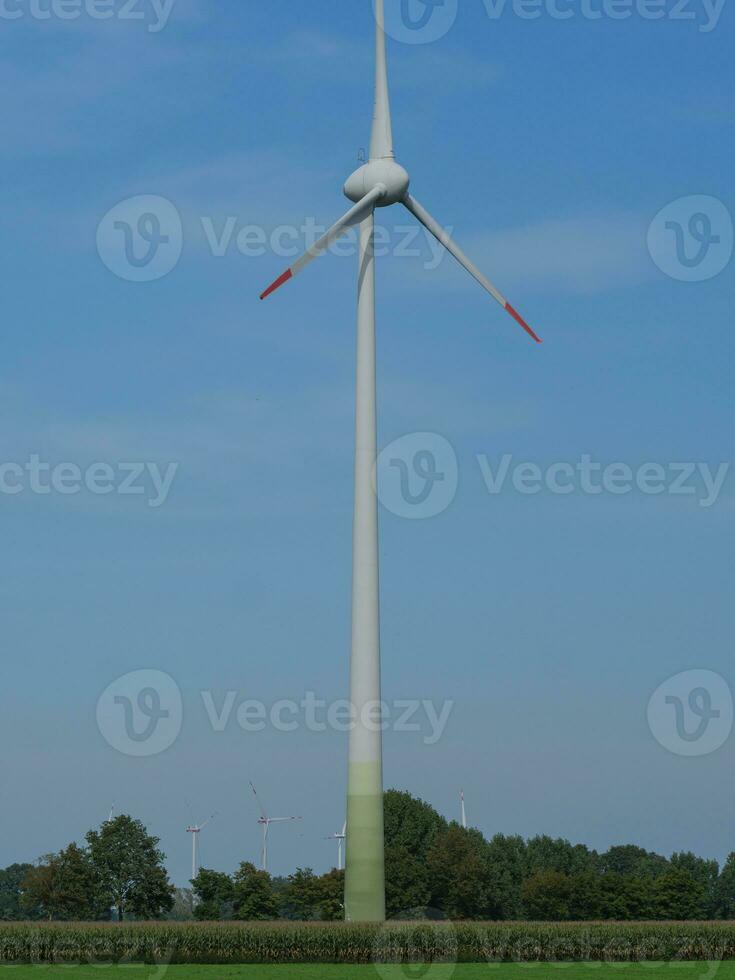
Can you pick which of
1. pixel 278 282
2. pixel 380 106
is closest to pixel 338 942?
pixel 278 282

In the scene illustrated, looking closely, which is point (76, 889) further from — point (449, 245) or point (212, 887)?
point (449, 245)

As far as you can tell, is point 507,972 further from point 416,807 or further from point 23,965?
point 416,807

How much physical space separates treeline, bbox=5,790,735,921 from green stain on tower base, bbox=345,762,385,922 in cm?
6339

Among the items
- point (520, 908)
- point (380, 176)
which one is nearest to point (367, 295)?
point (380, 176)

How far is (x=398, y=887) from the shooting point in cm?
16462

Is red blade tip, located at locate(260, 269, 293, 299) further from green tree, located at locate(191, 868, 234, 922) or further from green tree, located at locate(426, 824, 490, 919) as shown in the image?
green tree, located at locate(426, 824, 490, 919)

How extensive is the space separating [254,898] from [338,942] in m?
71.3

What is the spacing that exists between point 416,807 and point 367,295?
125 m

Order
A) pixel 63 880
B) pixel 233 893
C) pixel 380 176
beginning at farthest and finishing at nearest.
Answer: pixel 233 893
pixel 63 880
pixel 380 176

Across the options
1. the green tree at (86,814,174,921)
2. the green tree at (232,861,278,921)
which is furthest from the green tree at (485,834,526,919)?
the green tree at (86,814,174,921)

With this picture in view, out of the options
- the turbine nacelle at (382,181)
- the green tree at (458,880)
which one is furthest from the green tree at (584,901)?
the turbine nacelle at (382,181)

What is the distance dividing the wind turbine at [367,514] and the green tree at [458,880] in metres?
96.9

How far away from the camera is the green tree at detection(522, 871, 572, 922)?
545 ft

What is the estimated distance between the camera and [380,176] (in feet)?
266
